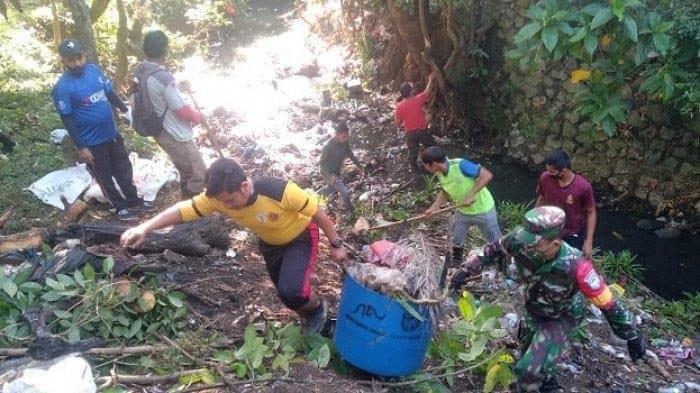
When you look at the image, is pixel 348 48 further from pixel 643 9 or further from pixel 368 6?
pixel 643 9

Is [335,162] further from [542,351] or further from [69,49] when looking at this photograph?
[542,351]

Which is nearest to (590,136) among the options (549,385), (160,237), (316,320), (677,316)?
(677,316)

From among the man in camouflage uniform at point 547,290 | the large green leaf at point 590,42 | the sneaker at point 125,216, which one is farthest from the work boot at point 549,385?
the sneaker at point 125,216

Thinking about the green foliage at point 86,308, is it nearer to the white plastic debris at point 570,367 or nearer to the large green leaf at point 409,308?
the large green leaf at point 409,308

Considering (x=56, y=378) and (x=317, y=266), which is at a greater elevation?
(x=56, y=378)

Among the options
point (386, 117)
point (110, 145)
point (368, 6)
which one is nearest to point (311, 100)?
point (386, 117)

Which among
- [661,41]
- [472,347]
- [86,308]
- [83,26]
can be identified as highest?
[83,26]

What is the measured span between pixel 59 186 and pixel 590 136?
6.15 m

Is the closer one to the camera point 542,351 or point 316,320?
point 542,351

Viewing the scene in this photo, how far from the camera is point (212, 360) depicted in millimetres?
3324

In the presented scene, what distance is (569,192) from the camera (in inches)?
175

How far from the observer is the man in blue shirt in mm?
4719

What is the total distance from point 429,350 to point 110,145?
3.35 metres

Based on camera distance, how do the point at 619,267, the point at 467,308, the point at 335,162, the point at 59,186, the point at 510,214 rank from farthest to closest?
1. the point at 510,214
2. the point at 335,162
3. the point at 619,267
4. the point at 59,186
5. the point at 467,308
